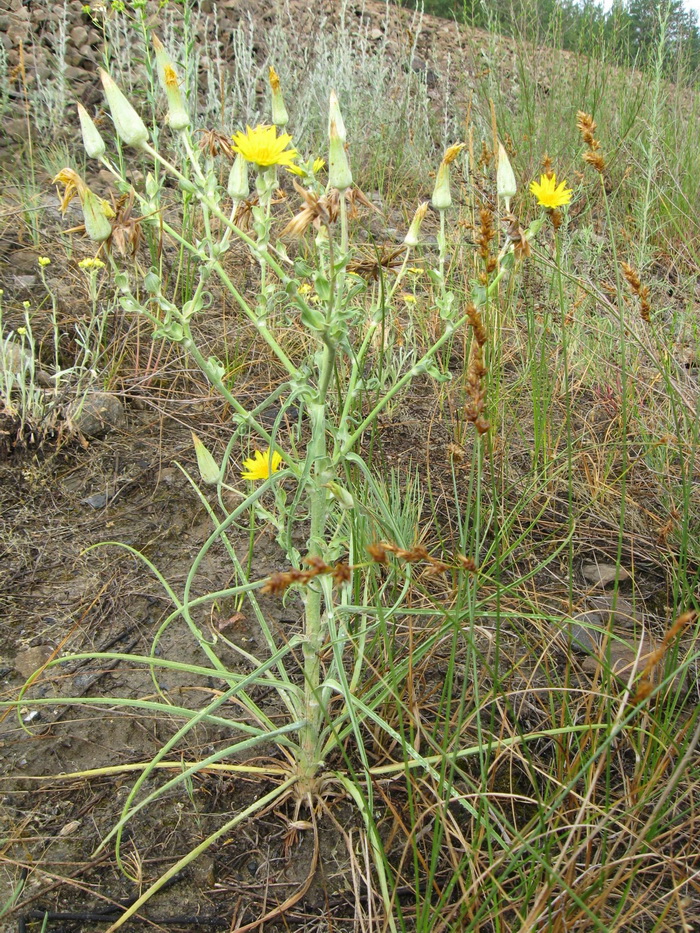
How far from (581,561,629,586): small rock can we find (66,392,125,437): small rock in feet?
4.61

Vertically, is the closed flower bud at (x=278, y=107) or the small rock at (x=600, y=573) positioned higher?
the closed flower bud at (x=278, y=107)

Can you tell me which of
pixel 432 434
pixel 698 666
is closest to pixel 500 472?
pixel 432 434

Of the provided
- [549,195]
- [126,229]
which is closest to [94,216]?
[126,229]

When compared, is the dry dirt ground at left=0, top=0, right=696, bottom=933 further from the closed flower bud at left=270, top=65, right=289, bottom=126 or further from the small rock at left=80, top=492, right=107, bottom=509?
the closed flower bud at left=270, top=65, right=289, bottom=126

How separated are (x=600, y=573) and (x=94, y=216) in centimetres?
138

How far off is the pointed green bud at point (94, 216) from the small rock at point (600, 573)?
4.34ft

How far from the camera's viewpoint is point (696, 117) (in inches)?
156

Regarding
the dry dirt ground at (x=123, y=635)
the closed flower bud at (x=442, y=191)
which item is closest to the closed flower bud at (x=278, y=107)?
the closed flower bud at (x=442, y=191)

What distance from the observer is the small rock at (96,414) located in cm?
199

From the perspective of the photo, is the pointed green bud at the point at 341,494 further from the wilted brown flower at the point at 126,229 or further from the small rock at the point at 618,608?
the small rock at the point at 618,608

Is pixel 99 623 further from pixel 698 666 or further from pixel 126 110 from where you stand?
pixel 698 666

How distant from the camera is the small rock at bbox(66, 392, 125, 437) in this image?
78.3 inches

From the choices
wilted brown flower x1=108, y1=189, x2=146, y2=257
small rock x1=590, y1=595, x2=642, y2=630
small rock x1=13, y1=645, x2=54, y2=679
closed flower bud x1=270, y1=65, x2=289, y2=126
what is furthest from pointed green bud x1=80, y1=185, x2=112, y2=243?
small rock x1=590, y1=595, x2=642, y2=630

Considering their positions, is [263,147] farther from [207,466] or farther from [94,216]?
[207,466]
